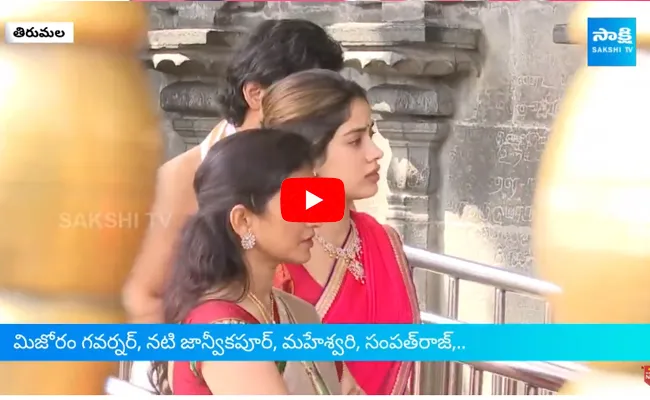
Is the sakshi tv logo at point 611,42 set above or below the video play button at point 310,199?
above

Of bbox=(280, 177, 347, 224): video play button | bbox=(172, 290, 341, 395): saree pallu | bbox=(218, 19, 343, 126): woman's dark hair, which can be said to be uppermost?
bbox=(218, 19, 343, 126): woman's dark hair

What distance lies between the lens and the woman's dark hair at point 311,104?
1748 mm

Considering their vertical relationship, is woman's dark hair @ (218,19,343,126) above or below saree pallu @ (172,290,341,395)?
above

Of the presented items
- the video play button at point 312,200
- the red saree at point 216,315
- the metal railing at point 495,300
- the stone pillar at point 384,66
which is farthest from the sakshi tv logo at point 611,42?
the red saree at point 216,315

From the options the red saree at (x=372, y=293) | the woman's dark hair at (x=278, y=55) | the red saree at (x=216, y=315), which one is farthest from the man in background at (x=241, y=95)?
the red saree at (x=372, y=293)

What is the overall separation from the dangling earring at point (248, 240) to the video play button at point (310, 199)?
0.45ft

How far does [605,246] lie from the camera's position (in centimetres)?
179

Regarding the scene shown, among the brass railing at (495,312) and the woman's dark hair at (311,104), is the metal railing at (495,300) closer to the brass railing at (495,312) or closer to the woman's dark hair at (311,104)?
the brass railing at (495,312)

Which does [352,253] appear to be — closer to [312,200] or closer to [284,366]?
[312,200]

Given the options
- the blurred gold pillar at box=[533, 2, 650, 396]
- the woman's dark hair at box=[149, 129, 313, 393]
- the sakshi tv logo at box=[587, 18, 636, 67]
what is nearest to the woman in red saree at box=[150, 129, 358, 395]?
the woman's dark hair at box=[149, 129, 313, 393]

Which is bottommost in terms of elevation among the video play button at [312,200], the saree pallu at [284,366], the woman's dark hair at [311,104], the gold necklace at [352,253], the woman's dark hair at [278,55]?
the saree pallu at [284,366]

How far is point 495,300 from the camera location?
1.82 metres

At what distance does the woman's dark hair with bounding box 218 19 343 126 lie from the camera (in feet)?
5.77
